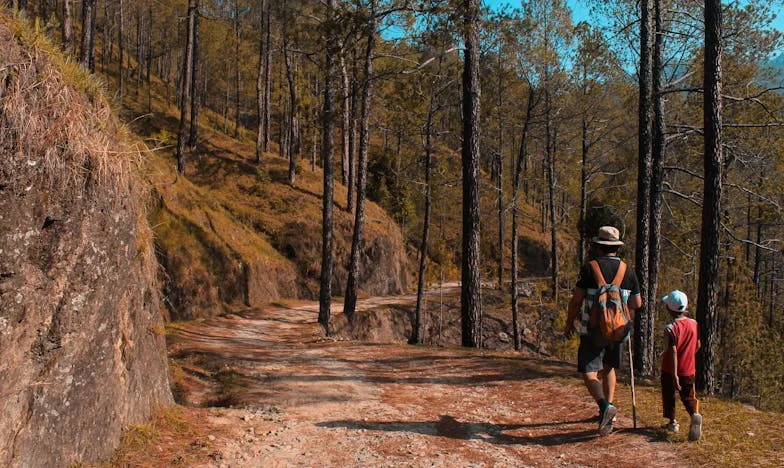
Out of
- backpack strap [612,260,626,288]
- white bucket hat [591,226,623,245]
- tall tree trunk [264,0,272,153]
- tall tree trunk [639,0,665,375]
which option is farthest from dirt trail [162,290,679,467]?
tall tree trunk [264,0,272,153]

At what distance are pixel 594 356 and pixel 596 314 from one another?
1.45 ft

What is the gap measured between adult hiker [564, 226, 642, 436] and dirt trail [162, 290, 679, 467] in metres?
0.49

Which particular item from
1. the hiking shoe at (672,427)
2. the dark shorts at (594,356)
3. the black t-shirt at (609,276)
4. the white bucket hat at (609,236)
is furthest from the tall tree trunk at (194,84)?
the hiking shoe at (672,427)

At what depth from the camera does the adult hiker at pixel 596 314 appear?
17.5 ft

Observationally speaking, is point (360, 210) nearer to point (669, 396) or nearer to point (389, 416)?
point (389, 416)

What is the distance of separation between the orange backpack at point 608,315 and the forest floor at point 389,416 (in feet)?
3.52

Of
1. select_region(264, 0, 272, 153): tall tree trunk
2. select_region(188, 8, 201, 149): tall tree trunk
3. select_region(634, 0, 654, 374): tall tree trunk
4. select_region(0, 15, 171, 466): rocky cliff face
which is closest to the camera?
select_region(0, 15, 171, 466): rocky cliff face

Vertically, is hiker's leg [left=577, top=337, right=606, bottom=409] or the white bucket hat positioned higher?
the white bucket hat

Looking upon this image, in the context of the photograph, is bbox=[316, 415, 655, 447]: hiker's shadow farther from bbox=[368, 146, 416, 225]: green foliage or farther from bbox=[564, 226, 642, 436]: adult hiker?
bbox=[368, 146, 416, 225]: green foliage

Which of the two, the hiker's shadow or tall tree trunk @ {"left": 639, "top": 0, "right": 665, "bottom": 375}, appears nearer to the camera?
the hiker's shadow

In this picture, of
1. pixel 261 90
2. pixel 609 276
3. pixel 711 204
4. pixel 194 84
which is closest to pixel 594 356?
pixel 609 276

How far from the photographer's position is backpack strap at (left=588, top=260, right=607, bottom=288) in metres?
5.35

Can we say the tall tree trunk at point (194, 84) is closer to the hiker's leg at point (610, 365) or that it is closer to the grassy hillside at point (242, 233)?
the grassy hillside at point (242, 233)

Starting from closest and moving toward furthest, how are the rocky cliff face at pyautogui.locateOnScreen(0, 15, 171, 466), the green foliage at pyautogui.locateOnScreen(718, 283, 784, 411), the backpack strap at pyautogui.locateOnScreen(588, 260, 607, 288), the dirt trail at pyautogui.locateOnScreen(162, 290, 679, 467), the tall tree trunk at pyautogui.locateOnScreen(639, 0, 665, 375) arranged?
the rocky cliff face at pyautogui.locateOnScreen(0, 15, 171, 466), the dirt trail at pyautogui.locateOnScreen(162, 290, 679, 467), the backpack strap at pyautogui.locateOnScreen(588, 260, 607, 288), the tall tree trunk at pyautogui.locateOnScreen(639, 0, 665, 375), the green foliage at pyautogui.locateOnScreen(718, 283, 784, 411)
